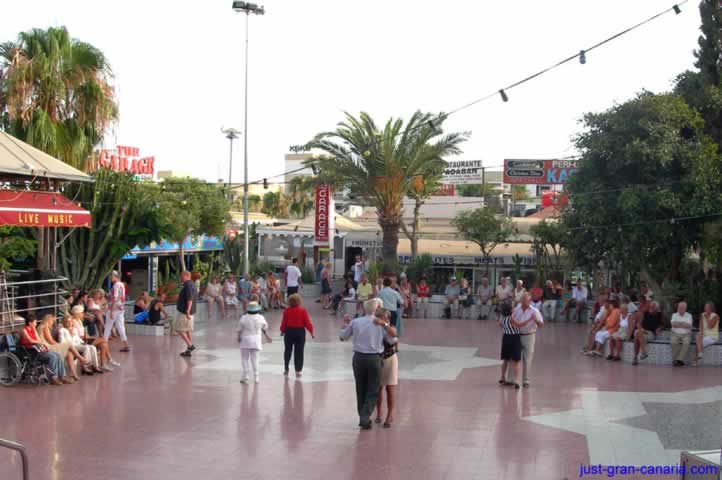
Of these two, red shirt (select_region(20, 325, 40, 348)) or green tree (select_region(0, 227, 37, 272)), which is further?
green tree (select_region(0, 227, 37, 272))

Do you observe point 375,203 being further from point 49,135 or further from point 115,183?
point 49,135

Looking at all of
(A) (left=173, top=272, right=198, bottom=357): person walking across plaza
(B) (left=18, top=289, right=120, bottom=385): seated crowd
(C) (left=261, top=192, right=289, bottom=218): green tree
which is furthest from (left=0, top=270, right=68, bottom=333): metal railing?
(C) (left=261, top=192, right=289, bottom=218): green tree

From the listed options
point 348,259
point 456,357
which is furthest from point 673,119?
point 348,259

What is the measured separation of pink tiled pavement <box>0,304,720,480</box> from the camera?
8422 millimetres

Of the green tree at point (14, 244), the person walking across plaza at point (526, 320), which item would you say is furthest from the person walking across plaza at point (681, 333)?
the green tree at point (14, 244)

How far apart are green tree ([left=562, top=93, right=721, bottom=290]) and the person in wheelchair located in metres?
12.7

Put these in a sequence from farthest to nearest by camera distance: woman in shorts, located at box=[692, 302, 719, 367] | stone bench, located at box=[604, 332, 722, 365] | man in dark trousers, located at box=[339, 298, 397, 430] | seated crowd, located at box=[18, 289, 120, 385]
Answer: stone bench, located at box=[604, 332, 722, 365]
woman in shorts, located at box=[692, 302, 719, 367]
seated crowd, located at box=[18, 289, 120, 385]
man in dark trousers, located at box=[339, 298, 397, 430]

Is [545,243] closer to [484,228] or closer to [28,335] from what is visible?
[484,228]

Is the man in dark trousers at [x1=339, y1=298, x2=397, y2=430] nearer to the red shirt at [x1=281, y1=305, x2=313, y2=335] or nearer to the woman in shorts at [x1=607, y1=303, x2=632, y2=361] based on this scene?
the red shirt at [x1=281, y1=305, x2=313, y2=335]

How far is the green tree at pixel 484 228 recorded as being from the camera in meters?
28.7

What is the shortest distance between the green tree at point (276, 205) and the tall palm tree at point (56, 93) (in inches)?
1997

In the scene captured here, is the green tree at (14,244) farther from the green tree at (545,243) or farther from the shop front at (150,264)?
Result: the green tree at (545,243)

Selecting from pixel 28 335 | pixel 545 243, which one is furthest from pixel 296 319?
pixel 545 243

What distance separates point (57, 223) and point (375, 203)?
15.1m
